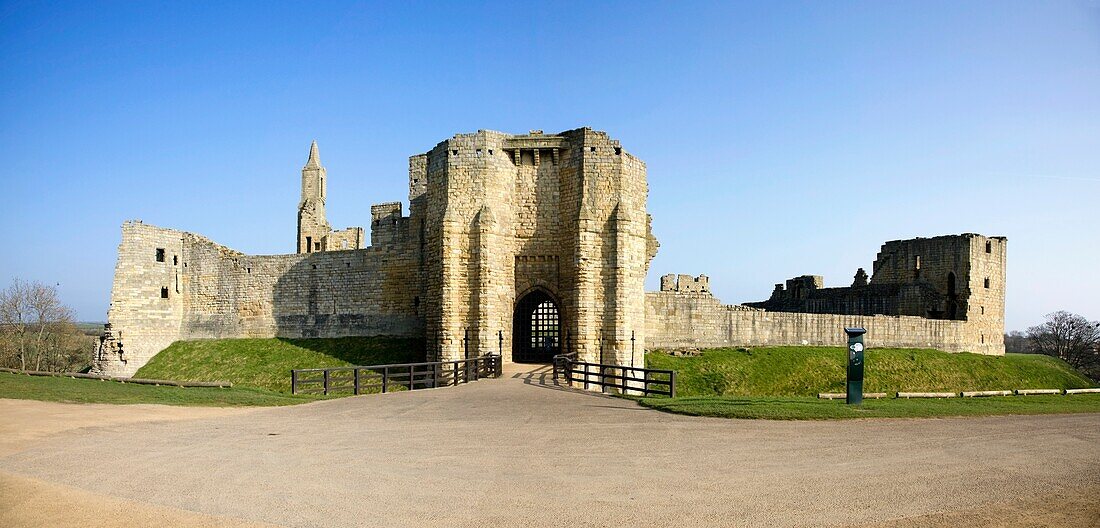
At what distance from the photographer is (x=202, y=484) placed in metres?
9.14

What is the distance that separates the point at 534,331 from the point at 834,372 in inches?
500

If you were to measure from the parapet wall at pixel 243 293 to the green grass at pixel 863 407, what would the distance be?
57.6 ft

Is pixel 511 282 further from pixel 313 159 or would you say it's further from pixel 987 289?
pixel 313 159

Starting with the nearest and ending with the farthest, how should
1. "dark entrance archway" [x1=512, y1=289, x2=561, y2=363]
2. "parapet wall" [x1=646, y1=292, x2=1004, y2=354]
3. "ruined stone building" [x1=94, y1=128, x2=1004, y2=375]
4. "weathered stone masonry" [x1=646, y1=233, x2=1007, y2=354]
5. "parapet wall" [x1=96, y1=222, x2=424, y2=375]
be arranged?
"ruined stone building" [x1=94, y1=128, x2=1004, y2=375] < "dark entrance archway" [x1=512, y1=289, x2=561, y2=363] < "parapet wall" [x1=646, y1=292, x2=1004, y2=354] < "weathered stone masonry" [x1=646, y1=233, x2=1007, y2=354] < "parapet wall" [x1=96, y1=222, x2=424, y2=375]

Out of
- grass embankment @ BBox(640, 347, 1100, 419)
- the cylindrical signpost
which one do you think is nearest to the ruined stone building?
grass embankment @ BBox(640, 347, 1100, 419)

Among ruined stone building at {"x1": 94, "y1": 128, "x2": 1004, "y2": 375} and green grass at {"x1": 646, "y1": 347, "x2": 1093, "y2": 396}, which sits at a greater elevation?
ruined stone building at {"x1": 94, "y1": 128, "x2": 1004, "y2": 375}

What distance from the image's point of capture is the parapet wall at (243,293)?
32625 mm

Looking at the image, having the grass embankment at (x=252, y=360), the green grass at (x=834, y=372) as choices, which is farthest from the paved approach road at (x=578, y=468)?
the green grass at (x=834, y=372)

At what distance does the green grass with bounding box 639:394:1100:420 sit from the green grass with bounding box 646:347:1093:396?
9.43 m

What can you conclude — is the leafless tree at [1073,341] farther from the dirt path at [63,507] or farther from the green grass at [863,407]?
the dirt path at [63,507]

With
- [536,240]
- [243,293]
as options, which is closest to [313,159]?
[243,293]

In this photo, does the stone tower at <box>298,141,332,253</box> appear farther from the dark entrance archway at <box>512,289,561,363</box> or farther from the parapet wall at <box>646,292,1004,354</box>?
the parapet wall at <box>646,292,1004,354</box>

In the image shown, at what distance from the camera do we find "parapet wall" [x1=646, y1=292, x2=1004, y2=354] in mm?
31375

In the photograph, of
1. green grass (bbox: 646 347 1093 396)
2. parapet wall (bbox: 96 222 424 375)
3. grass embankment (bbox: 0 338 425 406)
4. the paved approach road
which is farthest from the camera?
→ parapet wall (bbox: 96 222 424 375)
